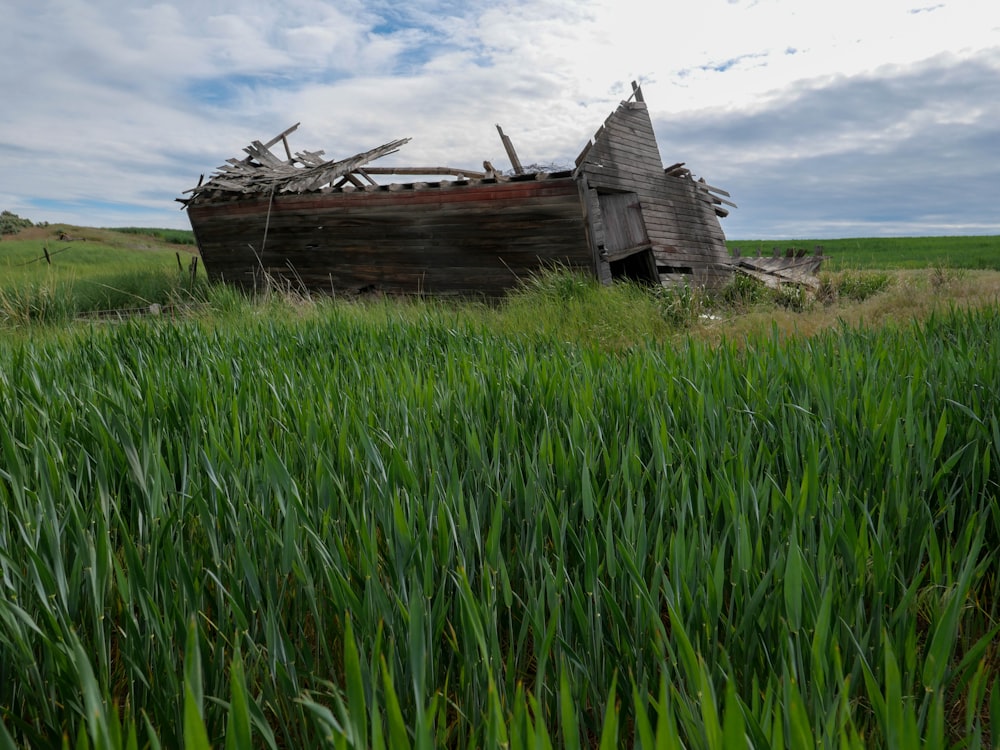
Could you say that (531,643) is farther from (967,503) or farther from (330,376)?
(330,376)

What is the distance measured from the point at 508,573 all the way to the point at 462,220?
9547mm

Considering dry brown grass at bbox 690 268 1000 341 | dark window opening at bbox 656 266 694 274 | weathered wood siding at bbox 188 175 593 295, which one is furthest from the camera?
dark window opening at bbox 656 266 694 274

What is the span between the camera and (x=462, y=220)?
10.5 meters

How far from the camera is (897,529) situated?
1.66 meters

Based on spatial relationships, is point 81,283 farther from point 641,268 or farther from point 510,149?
point 641,268

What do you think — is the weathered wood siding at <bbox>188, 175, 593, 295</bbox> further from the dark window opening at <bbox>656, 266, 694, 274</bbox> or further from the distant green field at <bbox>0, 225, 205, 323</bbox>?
the dark window opening at <bbox>656, 266, 694, 274</bbox>

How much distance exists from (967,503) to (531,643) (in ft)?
4.52

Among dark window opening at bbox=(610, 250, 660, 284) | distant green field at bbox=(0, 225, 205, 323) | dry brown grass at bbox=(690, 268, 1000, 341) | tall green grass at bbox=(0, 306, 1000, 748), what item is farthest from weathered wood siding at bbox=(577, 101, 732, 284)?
tall green grass at bbox=(0, 306, 1000, 748)

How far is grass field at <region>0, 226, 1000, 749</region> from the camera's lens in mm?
893

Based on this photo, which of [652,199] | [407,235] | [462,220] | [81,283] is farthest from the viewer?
[81,283]

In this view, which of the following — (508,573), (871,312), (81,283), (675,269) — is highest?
(81,283)

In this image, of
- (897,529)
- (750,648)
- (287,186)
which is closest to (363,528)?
(750,648)

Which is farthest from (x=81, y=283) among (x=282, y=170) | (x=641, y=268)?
(x=641, y=268)

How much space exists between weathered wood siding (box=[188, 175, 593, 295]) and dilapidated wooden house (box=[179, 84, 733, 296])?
20mm
